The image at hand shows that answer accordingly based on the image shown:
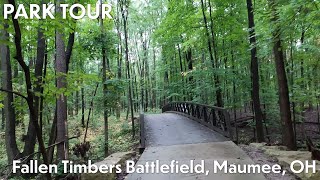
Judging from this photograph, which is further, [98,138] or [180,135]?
[98,138]

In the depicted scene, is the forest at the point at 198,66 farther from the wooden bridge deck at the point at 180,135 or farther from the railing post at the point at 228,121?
the wooden bridge deck at the point at 180,135

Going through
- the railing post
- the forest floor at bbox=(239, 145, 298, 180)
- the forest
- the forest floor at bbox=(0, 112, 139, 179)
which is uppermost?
the forest

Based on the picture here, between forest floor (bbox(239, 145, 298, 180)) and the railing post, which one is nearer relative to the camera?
forest floor (bbox(239, 145, 298, 180))

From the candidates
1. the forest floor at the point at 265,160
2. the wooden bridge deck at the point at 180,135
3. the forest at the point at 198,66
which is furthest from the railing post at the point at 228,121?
the forest at the point at 198,66

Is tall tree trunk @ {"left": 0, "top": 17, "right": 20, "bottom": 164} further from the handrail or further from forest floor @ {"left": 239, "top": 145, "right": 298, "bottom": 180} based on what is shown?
forest floor @ {"left": 239, "top": 145, "right": 298, "bottom": 180}

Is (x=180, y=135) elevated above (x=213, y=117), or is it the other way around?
(x=213, y=117)

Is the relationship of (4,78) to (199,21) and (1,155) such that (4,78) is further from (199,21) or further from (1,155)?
(199,21)

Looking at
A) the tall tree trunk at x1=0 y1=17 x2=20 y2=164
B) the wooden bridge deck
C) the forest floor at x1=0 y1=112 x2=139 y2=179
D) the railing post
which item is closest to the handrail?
the railing post

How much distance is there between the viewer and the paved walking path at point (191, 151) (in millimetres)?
5348

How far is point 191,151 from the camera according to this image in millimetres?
7348

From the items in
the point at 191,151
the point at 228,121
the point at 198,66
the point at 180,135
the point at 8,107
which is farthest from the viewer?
the point at 198,66

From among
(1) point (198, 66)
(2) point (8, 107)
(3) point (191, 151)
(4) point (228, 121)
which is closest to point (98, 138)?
(1) point (198, 66)

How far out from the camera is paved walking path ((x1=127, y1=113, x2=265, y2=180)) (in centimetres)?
535

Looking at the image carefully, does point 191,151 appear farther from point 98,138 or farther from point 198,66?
point 98,138
